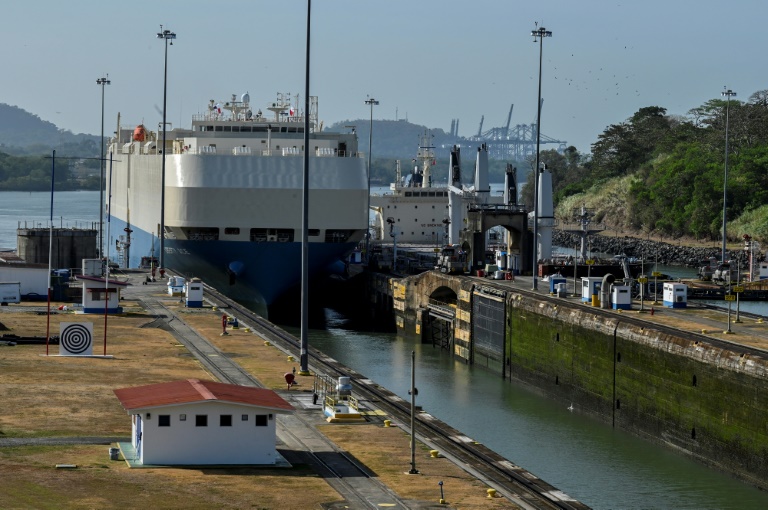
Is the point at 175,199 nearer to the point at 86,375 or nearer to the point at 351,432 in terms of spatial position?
the point at 86,375

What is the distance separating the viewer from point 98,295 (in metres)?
68.6

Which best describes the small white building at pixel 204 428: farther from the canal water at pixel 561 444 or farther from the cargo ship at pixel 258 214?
the cargo ship at pixel 258 214

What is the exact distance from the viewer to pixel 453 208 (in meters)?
111

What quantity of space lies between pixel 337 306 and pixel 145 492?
74773mm

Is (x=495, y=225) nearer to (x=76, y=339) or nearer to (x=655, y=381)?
(x=655, y=381)

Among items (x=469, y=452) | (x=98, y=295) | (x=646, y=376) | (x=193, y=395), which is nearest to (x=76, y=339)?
(x=98, y=295)

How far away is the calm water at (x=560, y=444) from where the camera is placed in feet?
142

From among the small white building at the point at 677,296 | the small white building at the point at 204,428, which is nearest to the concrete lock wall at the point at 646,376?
the small white building at the point at 677,296

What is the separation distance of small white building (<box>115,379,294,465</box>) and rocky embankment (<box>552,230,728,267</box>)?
321 ft

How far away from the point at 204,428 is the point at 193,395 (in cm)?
93

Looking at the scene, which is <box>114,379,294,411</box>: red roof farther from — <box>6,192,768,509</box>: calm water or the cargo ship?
the cargo ship

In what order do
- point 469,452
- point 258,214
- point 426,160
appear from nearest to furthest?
point 469,452 < point 258,214 < point 426,160

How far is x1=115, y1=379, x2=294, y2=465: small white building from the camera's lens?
34625 millimetres

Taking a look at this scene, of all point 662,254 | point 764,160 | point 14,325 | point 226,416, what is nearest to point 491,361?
point 14,325
